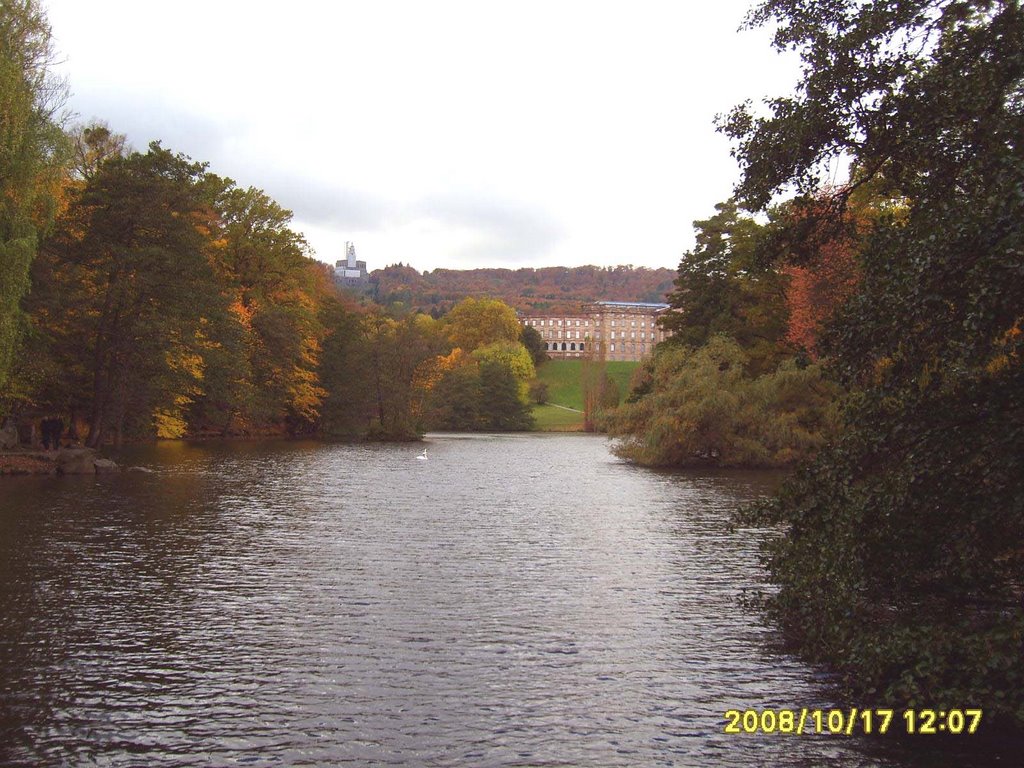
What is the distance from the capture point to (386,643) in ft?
35.2

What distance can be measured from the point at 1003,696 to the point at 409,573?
376 inches

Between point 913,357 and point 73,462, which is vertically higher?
point 913,357

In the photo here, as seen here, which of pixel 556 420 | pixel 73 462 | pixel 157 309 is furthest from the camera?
pixel 556 420

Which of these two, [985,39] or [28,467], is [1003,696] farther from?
[28,467]

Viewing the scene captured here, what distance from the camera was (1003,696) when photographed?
24.4ft

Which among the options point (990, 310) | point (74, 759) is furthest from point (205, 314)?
point (990, 310)

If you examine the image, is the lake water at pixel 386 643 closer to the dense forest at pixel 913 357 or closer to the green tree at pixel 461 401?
the dense forest at pixel 913 357

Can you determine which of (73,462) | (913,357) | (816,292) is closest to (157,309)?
(73,462)

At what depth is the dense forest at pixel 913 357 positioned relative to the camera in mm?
7555

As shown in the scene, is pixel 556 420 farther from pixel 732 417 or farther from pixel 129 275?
pixel 129 275

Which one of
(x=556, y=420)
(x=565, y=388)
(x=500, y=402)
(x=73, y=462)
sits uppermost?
(x=565, y=388)
